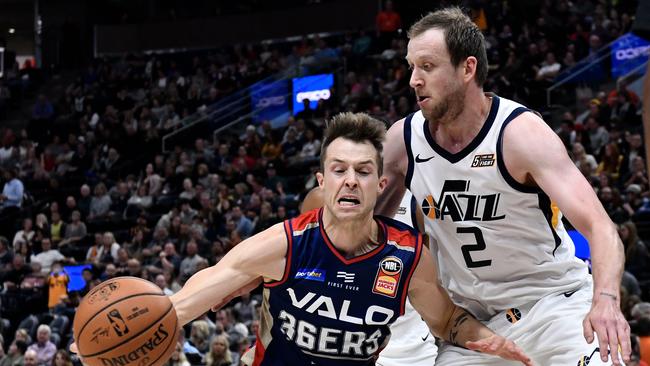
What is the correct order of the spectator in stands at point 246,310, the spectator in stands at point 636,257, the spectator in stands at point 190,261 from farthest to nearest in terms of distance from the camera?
1. the spectator in stands at point 190,261
2. the spectator in stands at point 246,310
3. the spectator in stands at point 636,257

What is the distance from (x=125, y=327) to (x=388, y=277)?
1.14m

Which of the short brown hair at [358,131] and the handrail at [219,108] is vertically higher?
the short brown hair at [358,131]

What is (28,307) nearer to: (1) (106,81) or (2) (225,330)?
(2) (225,330)

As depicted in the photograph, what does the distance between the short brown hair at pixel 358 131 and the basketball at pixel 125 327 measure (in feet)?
3.25

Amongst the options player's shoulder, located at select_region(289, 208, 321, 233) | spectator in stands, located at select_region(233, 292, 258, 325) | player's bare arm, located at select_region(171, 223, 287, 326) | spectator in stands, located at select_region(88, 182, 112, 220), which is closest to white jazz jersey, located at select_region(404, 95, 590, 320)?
player's shoulder, located at select_region(289, 208, 321, 233)

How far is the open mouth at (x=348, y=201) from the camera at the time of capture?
4.07m

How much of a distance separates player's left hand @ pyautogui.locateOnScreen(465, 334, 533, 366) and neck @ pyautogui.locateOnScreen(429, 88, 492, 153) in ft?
2.72

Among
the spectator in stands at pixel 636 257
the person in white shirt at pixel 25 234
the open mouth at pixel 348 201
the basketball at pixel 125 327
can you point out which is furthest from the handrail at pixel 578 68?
the basketball at pixel 125 327

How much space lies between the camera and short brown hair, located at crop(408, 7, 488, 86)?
4.11 metres

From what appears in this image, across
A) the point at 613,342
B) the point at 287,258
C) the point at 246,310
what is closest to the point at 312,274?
the point at 287,258

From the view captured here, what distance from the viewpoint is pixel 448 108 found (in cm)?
412

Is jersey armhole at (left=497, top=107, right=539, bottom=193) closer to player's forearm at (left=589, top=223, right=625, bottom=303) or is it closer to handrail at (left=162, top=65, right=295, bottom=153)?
player's forearm at (left=589, top=223, right=625, bottom=303)

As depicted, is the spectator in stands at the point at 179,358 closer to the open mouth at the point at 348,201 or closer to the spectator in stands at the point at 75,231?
the spectator in stands at the point at 75,231

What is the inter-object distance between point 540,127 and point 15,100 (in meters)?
22.6
